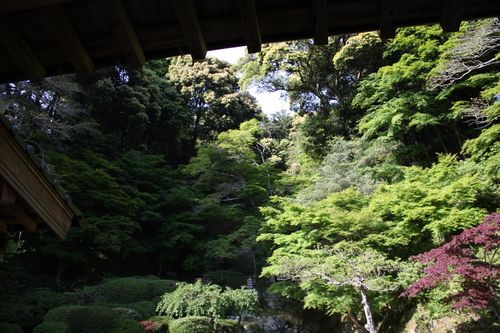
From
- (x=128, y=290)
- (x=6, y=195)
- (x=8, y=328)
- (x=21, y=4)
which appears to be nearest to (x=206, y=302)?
(x=128, y=290)

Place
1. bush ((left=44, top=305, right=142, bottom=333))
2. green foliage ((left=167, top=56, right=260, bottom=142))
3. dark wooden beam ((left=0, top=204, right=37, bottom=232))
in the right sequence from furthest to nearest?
green foliage ((left=167, top=56, right=260, bottom=142))
bush ((left=44, top=305, right=142, bottom=333))
dark wooden beam ((left=0, top=204, right=37, bottom=232))

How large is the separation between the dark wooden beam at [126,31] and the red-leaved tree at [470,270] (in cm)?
595

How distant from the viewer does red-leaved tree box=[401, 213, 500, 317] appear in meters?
5.93

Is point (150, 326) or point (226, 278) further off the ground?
point (226, 278)

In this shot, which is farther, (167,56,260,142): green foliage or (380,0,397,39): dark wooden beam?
(167,56,260,142): green foliage

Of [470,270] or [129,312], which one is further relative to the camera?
[129,312]

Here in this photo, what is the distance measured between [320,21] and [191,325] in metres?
6.99

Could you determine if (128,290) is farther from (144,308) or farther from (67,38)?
(67,38)

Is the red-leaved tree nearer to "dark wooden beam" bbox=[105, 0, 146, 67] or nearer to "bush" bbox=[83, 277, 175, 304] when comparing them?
"dark wooden beam" bbox=[105, 0, 146, 67]

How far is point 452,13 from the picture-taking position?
1774mm

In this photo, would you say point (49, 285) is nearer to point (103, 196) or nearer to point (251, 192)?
point (103, 196)

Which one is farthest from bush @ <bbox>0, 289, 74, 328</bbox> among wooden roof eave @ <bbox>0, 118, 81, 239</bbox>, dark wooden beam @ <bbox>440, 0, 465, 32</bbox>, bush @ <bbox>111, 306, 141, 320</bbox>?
dark wooden beam @ <bbox>440, 0, 465, 32</bbox>

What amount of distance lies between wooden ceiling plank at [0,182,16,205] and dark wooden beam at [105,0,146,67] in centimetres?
103

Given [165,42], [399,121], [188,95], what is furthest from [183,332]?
[188,95]
